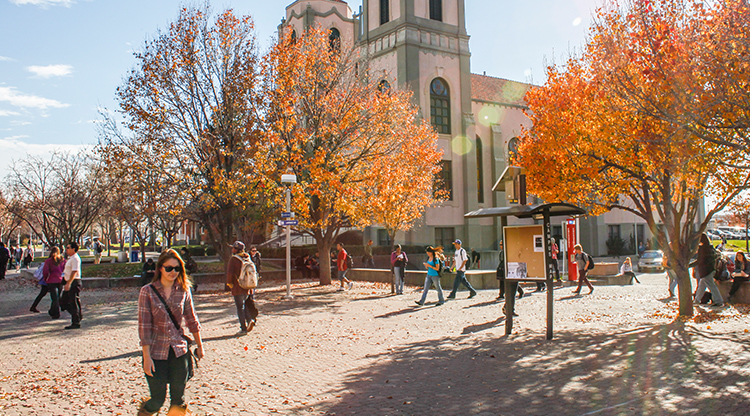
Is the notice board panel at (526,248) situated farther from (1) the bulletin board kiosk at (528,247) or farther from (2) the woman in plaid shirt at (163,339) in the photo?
(2) the woman in plaid shirt at (163,339)

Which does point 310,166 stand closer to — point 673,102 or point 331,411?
point 673,102

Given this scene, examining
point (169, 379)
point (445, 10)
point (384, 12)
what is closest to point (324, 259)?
point (169, 379)

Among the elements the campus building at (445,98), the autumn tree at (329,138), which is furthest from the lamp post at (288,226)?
the campus building at (445,98)

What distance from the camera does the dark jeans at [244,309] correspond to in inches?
410

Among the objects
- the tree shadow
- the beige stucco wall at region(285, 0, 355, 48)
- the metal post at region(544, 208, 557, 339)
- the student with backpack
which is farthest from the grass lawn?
the beige stucco wall at region(285, 0, 355, 48)

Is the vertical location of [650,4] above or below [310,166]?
above

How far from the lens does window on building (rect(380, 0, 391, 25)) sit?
130ft

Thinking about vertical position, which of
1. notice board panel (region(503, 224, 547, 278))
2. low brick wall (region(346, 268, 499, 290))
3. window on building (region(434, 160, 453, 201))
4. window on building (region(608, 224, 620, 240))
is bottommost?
low brick wall (region(346, 268, 499, 290))

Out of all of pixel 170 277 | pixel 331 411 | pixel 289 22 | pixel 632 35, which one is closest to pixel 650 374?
pixel 331 411

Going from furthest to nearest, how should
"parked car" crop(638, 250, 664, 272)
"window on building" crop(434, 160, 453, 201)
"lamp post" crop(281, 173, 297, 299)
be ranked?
"window on building" crop(434, 160, 453, 201), "parked car" crop(638, 250, 664, 272), "lamp post" crop(281, 173, 297, 299)

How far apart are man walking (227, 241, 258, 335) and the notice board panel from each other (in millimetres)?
4666

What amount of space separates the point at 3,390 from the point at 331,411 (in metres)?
4.01

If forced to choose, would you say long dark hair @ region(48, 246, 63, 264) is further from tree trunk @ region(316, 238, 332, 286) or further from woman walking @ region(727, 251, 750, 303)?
woman walking @ region(727, 251, 750, 303)

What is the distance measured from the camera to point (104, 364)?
26.4ft
